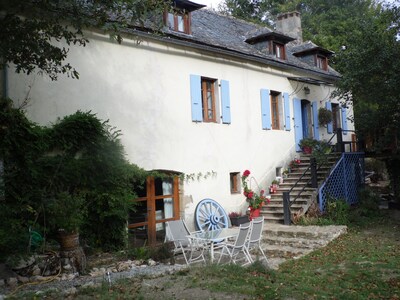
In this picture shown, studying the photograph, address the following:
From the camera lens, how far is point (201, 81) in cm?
1175

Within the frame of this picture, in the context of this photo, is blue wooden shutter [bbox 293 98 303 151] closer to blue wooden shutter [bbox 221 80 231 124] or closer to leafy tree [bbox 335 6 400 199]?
leafy tree [bbox 335 6 400 199]

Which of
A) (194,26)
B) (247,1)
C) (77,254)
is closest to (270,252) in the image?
(77,254)

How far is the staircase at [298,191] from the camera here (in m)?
11.9

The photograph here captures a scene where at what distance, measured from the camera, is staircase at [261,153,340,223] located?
39.1ft

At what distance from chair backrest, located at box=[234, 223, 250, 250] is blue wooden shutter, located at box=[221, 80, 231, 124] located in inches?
201

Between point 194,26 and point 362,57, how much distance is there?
5.22 meters

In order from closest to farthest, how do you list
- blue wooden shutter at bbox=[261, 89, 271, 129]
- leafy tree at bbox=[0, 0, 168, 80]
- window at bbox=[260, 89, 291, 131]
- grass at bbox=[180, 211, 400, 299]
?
grass at bbox=[180, 211, 400, 299] < leafy tree at bbox=[0, 0, 168, 80] < blue wooden shutter at bbox=[261, 89, 271, 129] < window at bbox=[260, 89, 291, 131]

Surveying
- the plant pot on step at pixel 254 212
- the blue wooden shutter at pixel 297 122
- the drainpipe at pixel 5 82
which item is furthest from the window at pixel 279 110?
the drainpipe at pixel 5 82

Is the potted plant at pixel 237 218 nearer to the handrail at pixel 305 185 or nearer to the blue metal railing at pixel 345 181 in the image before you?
the handrail at pixel 305 185

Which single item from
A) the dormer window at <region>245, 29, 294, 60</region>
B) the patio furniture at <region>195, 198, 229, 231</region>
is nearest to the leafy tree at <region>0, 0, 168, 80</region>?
the patio furniture at <region>195, 198, 229, 231</region>

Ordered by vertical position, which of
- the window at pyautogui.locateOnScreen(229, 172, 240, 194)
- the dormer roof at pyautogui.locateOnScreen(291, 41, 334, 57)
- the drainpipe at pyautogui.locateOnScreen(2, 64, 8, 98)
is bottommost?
the window at pyautogui.locateOnScreen(229, 172, 240, 194)

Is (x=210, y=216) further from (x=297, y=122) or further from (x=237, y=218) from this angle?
(x=297, y=122)

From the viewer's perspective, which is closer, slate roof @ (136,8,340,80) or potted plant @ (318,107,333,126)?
slate roof @ (136,8,340,80)

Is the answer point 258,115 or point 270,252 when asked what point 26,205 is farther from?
point 258,115
